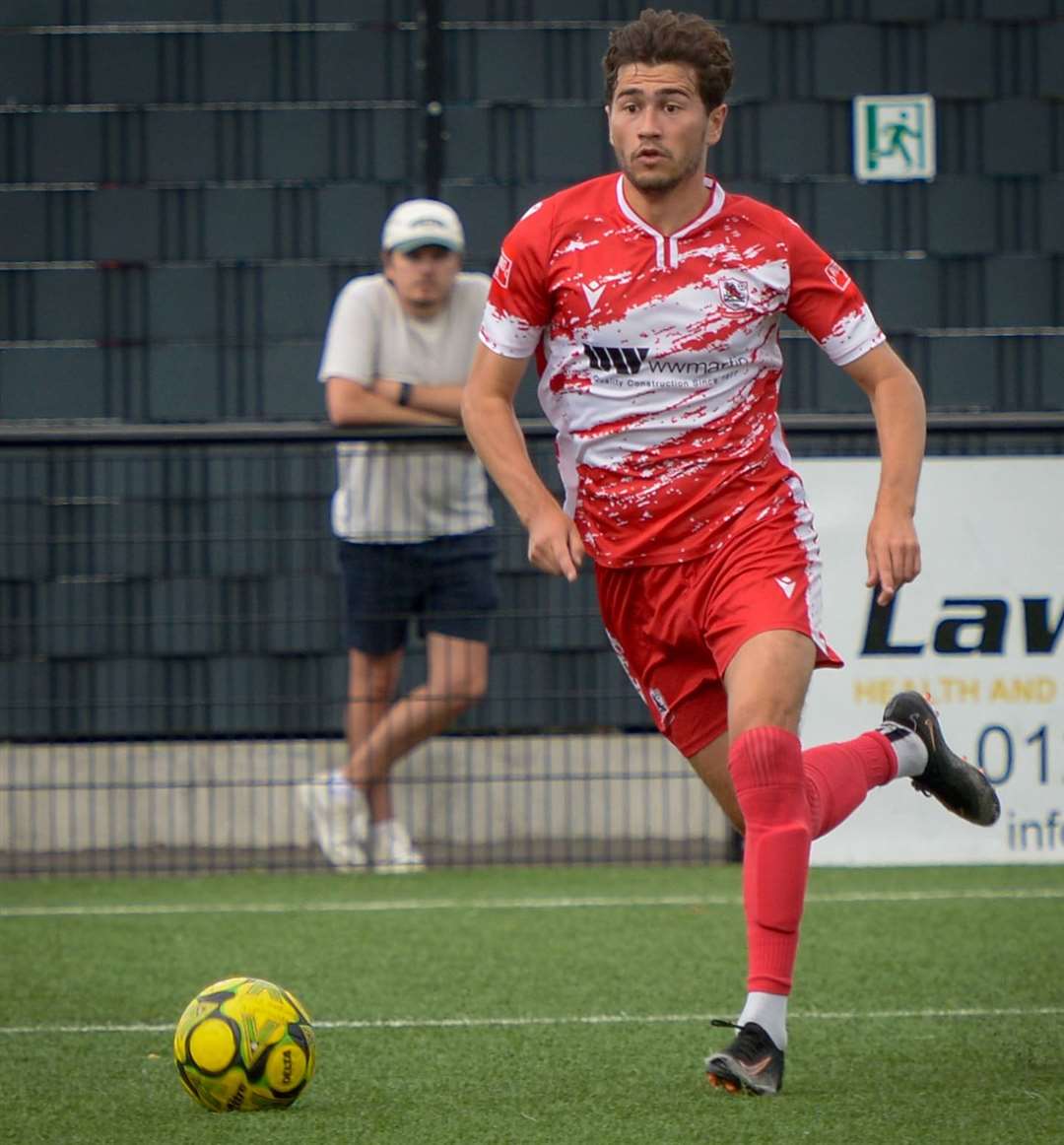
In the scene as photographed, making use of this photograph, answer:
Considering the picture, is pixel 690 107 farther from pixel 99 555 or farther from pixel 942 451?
pixel 99 555

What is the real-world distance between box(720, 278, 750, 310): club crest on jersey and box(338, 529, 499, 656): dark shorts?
3.39 metres

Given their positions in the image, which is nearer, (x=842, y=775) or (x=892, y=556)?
(x=892, y=556)

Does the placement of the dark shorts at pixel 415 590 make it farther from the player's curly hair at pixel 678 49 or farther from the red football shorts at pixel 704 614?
the player's curly hair at pixel 678 49

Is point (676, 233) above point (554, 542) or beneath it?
above

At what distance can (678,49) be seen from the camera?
14.9ft

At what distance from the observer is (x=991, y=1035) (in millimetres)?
4914

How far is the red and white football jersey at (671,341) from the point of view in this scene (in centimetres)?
458

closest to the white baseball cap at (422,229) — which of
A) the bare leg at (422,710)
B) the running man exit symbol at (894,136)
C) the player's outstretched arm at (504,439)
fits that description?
the bare leg at (422,710)

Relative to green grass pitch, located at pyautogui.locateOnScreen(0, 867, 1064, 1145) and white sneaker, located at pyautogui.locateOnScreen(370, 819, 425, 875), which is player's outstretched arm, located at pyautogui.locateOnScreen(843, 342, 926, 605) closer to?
green grass pitch, located at pyautogui.locateOnScreen(0, 867, 1064, 1145)

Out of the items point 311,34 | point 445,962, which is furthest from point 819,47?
point 445,962

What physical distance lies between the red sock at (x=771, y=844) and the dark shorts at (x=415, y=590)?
3.64 meters

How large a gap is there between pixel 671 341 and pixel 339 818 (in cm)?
377

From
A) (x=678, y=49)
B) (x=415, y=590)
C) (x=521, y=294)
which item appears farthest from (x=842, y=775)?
(x=415, y=590)

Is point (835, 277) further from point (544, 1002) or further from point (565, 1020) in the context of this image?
point (544, 1002)
